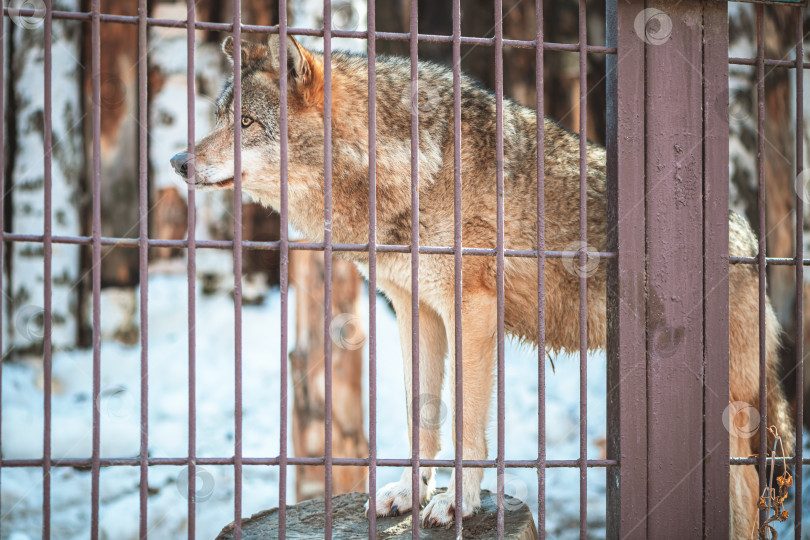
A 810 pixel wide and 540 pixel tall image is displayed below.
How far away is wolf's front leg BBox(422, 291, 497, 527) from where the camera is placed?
143 inches

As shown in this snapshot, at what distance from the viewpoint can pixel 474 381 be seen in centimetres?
376

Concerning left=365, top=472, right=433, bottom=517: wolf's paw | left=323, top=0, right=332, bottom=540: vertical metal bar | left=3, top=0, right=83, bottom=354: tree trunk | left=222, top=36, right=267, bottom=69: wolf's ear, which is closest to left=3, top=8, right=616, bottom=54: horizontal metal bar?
left=323, top=0, right=332, bottom=540: vertical metal bar

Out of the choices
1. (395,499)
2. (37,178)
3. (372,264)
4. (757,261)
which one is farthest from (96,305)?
(37,178)

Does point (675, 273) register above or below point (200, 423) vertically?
above

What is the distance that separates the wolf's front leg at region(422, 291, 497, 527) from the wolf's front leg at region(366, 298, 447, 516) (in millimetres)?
302

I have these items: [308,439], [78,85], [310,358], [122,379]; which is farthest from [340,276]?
[78,85]

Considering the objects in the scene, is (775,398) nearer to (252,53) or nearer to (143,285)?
(143,285)

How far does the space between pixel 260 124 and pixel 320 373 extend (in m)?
3.26

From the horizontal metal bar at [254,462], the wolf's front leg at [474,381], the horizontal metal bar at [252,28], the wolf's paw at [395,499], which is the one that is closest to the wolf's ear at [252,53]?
the horizontal metal bar at [252,28]

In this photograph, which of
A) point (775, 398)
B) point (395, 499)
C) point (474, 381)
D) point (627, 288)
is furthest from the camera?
point (775, 398)

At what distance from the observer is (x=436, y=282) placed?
3789 millimetres

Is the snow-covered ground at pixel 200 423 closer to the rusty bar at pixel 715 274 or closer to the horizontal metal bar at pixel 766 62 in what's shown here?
the rusty bar at pixel 715 274

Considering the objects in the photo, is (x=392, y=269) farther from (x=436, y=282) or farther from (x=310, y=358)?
(x=310, y=358)

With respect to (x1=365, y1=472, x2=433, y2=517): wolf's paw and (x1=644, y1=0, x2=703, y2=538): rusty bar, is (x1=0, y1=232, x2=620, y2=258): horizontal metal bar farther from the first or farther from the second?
(x1=365, y1=472, x2=433, y2=517): wolf's paw
